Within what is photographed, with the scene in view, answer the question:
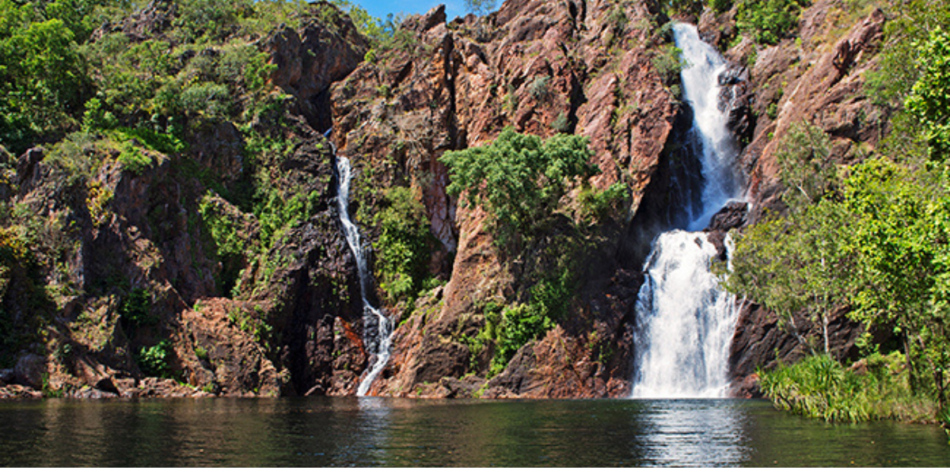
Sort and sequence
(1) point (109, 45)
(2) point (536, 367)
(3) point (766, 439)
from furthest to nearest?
(1) point (109, 45)
(2) point (536, 367)
(3) point (766, 439)

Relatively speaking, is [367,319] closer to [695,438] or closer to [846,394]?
[846,394]

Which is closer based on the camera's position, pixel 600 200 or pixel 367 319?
pixel 600 200

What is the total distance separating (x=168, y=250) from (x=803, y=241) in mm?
44732

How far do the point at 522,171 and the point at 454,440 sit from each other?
32.0 metres

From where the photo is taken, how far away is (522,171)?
4666 cm

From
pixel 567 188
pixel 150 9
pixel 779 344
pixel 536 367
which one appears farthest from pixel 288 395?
pixel 150 9

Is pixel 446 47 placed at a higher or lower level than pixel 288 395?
higher

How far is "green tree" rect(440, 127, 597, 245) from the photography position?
4681cm

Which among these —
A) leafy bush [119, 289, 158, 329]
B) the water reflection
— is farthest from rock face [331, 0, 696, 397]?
the water reflection

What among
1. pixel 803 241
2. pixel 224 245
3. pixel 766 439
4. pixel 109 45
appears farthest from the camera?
pixel 109 45

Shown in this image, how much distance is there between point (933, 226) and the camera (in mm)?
15328

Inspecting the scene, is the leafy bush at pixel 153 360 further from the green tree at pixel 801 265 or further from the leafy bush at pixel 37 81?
the green tree at pixel 801 265

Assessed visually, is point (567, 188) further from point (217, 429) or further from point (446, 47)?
point (217, 429)

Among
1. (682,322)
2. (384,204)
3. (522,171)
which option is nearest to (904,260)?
(682,322)
